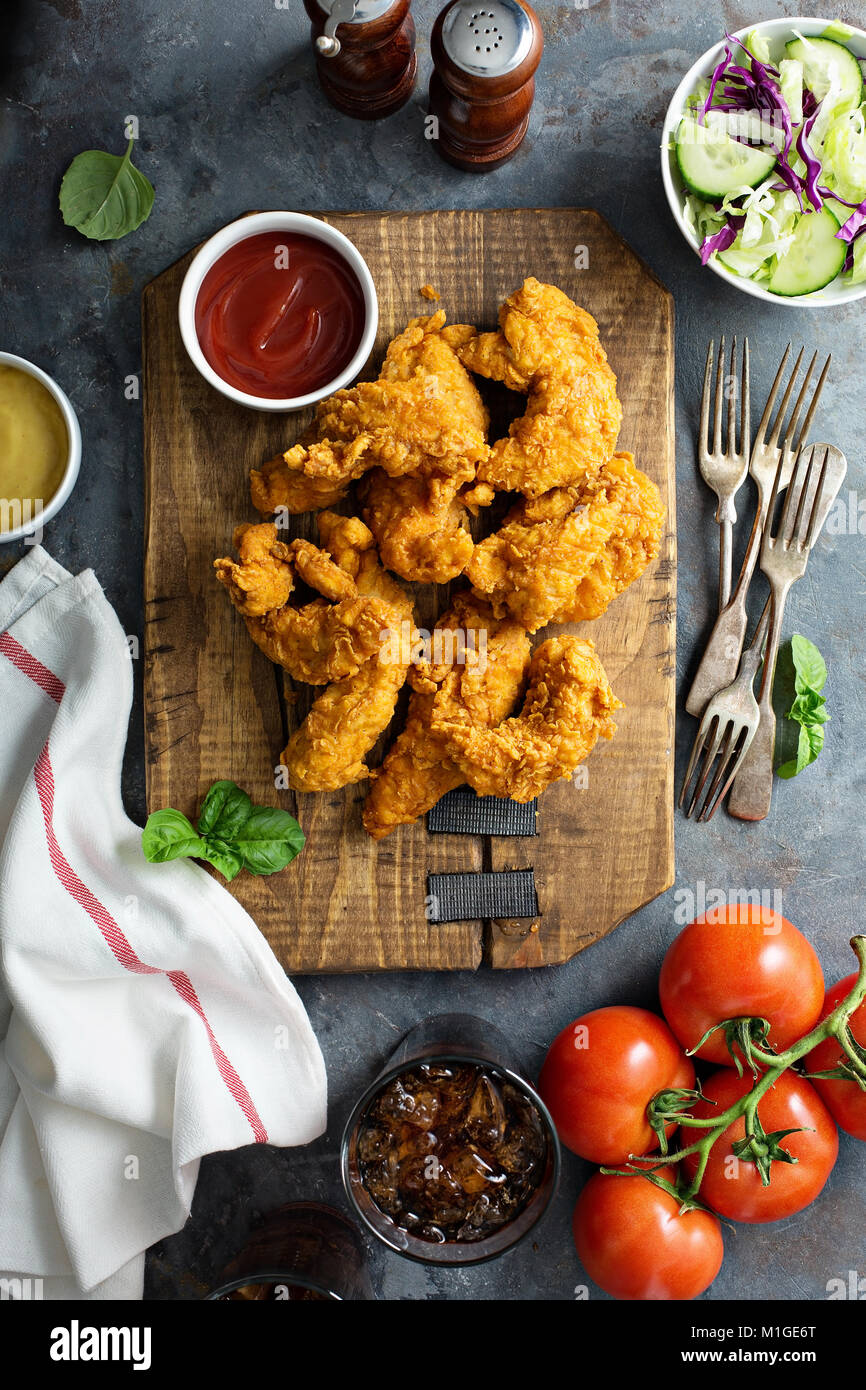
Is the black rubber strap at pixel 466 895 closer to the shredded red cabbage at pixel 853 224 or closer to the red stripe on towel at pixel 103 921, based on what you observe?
the red stripe on towel at pixel 103 921

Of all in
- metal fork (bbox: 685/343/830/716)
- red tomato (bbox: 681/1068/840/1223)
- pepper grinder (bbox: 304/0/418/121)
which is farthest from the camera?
metal fork (bbox: 685/343/830/716)

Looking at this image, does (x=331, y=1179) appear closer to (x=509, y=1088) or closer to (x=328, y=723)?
(x=509, y=1088)

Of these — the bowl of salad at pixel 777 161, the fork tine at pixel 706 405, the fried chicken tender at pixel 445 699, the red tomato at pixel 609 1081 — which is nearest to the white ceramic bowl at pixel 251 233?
the fried chicken tender at pixel 445 699

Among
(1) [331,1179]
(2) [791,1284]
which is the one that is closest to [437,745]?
(1) [331,1179]

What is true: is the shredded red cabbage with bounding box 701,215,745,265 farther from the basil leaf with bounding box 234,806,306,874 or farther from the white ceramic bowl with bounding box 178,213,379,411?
the basil leaf with bounding box 234,806,306,874

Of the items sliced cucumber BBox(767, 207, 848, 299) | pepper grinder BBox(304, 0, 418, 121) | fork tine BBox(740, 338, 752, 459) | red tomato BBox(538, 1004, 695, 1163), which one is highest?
pepper grinder BBox(304, 0, 418, 121)

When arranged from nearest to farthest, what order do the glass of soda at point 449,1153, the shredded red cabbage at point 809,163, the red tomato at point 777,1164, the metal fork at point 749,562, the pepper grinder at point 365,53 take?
the pepper grinder at point 365,53 → the glass of soda at point 449,1153 → the shredded red cabbage at point 809,163 → the red tomato at point 777,1164 → the metal fork at point 749,562

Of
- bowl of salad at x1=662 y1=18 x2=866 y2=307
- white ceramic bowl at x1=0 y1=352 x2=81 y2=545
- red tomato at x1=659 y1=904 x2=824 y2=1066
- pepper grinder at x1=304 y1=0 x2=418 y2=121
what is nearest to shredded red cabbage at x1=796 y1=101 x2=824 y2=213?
bowl of salad at x1=662 y1=18 x2=866 y2=307
